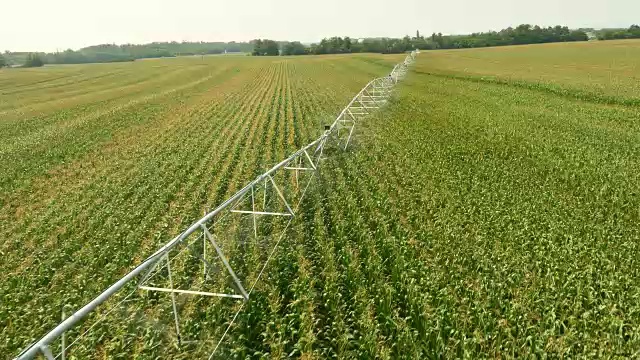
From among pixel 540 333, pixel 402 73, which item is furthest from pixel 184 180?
pixel 402 73

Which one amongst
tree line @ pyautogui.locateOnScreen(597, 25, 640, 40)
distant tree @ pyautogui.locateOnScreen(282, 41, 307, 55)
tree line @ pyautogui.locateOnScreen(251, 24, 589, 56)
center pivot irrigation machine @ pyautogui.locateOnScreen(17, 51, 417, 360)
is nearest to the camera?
center pivot irrigation machine @ pyautogui.locateOnScreen(17, 51, 417, 360)

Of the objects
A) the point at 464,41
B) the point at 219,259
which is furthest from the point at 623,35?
the point at 219,259

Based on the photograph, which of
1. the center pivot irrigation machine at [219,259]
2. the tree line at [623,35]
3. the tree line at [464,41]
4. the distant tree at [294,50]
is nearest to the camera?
the center pivot irrigation machine at [219,259]

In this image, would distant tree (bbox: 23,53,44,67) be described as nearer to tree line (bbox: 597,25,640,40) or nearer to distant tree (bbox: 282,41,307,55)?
distant tree (bbox: 282,41,307,55)

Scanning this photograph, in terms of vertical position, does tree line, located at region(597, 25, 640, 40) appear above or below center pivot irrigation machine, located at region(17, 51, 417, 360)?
above

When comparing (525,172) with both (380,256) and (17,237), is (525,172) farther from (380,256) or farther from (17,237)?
(17,237)

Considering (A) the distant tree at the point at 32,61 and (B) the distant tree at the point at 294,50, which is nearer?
(A) the distant tree at the point at 32,61

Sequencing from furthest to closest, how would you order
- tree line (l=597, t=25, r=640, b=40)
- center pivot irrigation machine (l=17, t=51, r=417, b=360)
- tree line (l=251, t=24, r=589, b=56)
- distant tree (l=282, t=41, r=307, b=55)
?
distant tree (l=282, t=41, r=307, b=55), tree line (l=251, t=24, r=589, b=56), tree line (l=597, t=25, r=640, b=40), center pivot irrigation machine (l=17, t=51, r=417, b=360)

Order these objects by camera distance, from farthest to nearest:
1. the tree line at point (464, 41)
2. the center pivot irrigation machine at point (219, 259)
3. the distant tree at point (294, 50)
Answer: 1. the distant tree at point (294, 50)
2. the tree line at point (464, 41)
3. the center pivot irrigation machine at point (219, 259)

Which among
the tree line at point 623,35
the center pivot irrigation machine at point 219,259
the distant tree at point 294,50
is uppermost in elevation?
the distant tree at point 294,50

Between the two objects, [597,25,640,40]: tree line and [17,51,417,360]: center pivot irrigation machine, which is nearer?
[17,51,417,360]: center pivot irrigation machine

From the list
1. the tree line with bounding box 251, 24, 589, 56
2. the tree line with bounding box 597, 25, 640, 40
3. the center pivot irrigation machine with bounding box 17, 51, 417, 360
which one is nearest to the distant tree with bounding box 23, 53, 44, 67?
the tree line with bounding box 251, 24, 589, 56

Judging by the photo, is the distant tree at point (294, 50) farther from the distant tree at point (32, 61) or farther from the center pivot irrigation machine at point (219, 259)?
the center pivot irrigation machine at point (219, 259)

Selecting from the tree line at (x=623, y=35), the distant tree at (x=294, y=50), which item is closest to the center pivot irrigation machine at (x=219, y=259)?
the tree line at (x=623, y=35)
